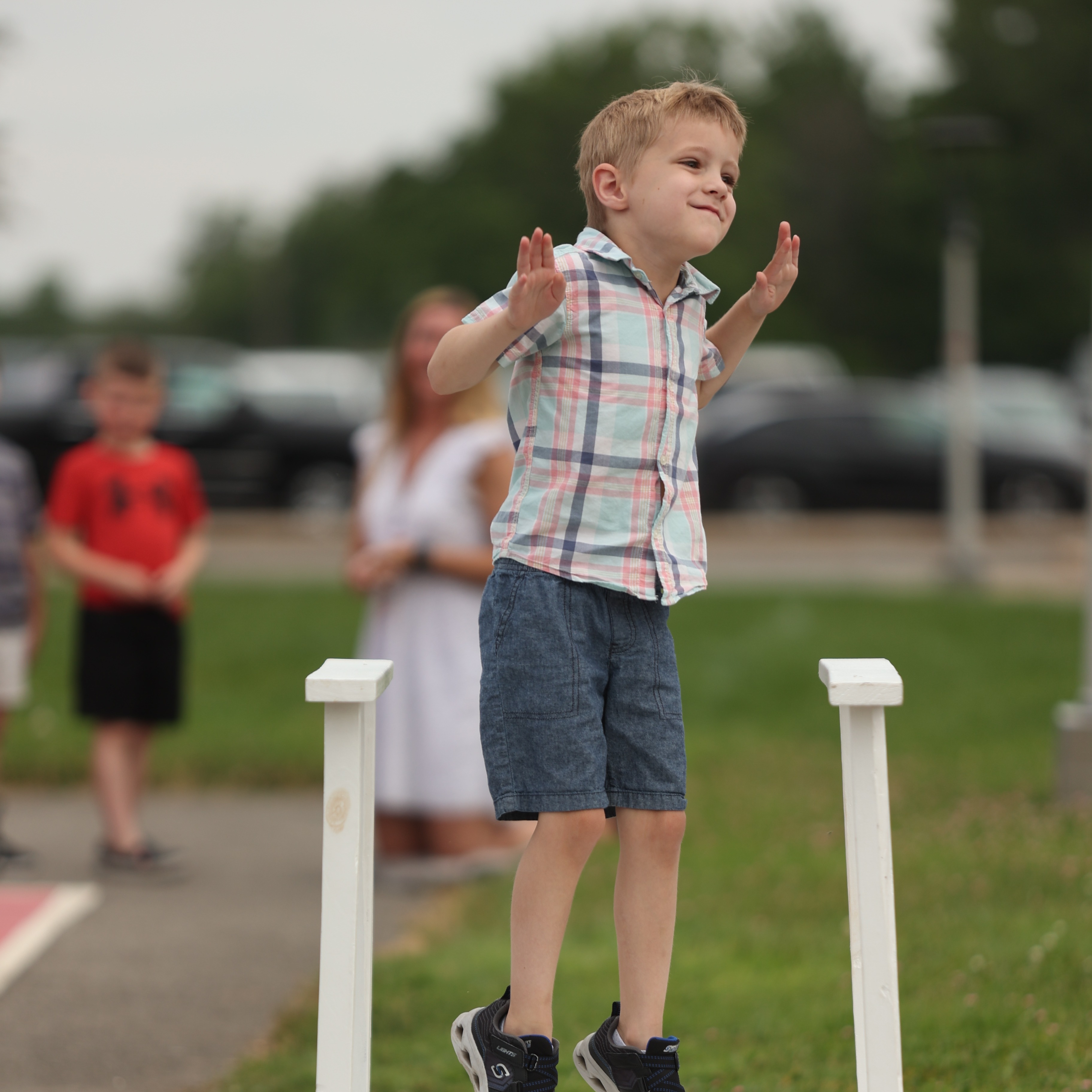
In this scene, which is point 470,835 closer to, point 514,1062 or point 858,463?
point 514,1062

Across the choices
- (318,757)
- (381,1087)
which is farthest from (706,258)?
(381,1087)

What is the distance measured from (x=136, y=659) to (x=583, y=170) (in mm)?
3733

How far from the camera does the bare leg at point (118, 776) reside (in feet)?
19.1

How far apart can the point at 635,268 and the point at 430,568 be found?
332 centimetres

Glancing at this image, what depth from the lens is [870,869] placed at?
2.33 metres

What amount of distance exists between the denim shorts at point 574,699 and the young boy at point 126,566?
11.3 feet

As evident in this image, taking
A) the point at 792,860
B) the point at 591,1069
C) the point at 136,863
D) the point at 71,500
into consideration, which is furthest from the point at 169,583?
the point at 591,1069

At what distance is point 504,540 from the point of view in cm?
248

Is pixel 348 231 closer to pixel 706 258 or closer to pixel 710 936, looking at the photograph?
pixel 706 258

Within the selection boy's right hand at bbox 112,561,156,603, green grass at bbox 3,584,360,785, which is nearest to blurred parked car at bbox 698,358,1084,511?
green grass at bbox 3,584,360,785

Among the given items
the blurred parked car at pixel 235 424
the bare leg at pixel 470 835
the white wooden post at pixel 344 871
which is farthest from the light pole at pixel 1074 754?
the blurred parked car at pixel 235 424

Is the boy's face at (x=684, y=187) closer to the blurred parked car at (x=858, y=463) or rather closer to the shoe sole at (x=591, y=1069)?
the shoe sole at (x=591, y=1069)

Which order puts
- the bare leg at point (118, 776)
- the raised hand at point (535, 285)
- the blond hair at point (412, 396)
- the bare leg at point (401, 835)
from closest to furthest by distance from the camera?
1. the raised hand at point (535, 285)
2. the blond hair at point (412, 396)
3. the bare leg at point (118, 776)
4. the bare leg at point (401, 835)

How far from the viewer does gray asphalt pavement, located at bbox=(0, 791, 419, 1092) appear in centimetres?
388
